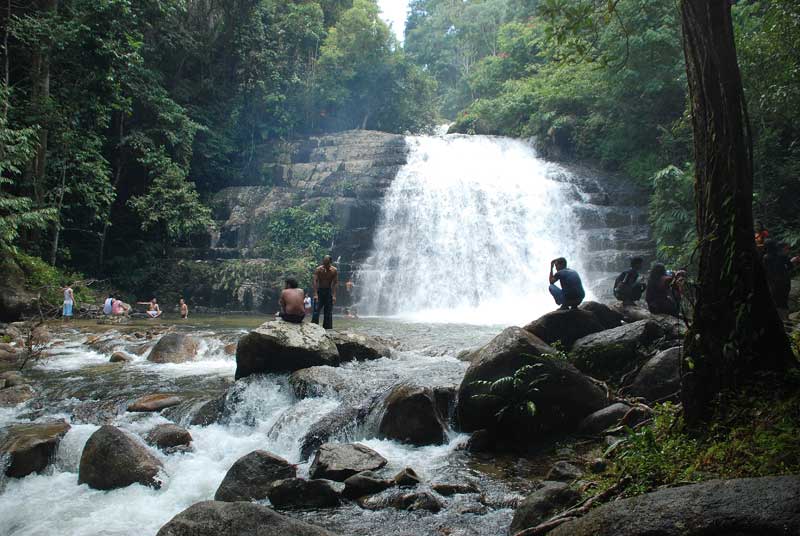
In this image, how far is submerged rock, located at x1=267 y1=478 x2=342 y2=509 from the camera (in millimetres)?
4539

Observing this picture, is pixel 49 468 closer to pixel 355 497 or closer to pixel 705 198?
pixel 355 497

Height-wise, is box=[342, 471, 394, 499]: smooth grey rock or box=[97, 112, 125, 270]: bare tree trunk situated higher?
box=[97, 112, 125, 270]: bare tree trunk

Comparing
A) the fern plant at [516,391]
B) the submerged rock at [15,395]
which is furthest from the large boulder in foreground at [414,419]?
→ the submerged rock at [15,395]

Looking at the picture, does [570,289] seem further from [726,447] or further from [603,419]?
[726,447]

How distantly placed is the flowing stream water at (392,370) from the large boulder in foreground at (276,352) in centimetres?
33

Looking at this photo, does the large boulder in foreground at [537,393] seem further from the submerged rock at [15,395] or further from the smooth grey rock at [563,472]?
the submerged rock at [15,395]

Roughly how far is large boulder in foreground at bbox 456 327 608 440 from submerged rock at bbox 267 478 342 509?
2050mm

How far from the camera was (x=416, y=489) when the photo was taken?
4.71m

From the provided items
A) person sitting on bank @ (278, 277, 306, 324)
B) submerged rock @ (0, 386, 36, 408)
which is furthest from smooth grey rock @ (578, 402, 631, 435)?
submerged rock @ (0, 386, 36, 408)

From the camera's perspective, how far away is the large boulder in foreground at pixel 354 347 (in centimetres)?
920

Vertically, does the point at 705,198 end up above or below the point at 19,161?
below

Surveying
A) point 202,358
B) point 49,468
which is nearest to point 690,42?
point 49,468

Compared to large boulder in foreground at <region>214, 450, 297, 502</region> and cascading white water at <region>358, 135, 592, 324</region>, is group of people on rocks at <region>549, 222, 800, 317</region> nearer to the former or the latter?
large boulder in foreground at <region>214, 450, 297, 502</region>

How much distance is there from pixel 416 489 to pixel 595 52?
22925mm
